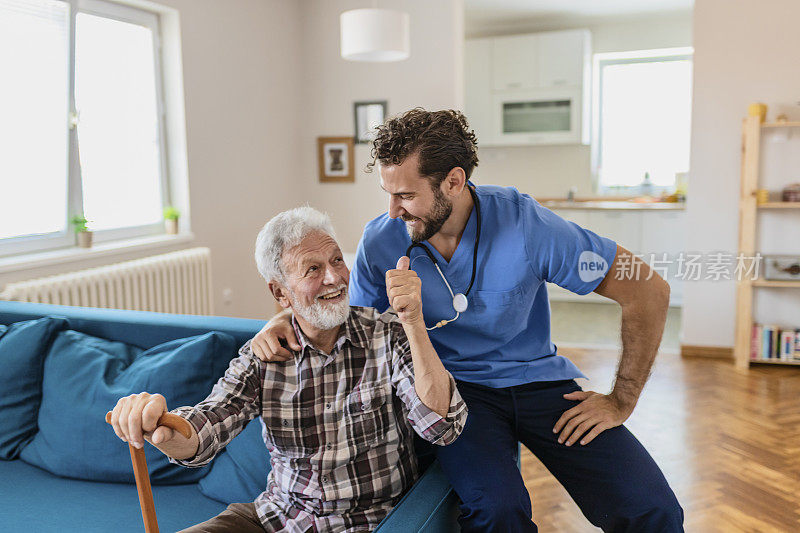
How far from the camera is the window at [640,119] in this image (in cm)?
713

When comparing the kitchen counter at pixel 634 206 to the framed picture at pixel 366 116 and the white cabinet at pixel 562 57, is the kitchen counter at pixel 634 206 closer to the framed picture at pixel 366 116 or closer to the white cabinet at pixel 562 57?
the white cabinet at pixel 562 57

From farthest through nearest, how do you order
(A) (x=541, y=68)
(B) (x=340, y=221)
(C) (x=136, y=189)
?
(A) (x=541, y=68)
(B) (x=340, y=221)
(C) (x=136, y=189)

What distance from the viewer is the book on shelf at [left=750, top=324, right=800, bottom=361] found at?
435 cm

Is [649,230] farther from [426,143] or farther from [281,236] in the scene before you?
[281,236]

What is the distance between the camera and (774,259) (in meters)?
4.35

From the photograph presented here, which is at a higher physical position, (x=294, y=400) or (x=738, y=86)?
(x=738, y=86)

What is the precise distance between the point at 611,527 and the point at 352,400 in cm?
69

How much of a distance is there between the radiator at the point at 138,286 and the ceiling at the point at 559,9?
3626 millimetres

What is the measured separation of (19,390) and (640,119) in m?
6.59

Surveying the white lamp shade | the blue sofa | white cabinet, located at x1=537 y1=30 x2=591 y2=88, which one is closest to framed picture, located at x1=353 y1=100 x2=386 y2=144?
the white lamp shade

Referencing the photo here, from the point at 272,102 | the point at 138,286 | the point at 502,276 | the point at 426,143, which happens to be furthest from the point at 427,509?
the point at 272,102

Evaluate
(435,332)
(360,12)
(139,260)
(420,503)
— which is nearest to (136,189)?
(139,260)

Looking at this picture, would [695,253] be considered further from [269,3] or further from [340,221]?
[269,3]

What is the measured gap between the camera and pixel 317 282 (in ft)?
5.31
